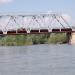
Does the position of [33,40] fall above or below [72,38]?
below

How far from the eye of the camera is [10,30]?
11769 cm

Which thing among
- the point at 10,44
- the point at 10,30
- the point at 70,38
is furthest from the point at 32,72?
the point at 10,44

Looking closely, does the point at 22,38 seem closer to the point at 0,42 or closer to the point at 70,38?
the point at 0,42

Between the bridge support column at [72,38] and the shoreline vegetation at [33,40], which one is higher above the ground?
the bridge support column at [72,38]

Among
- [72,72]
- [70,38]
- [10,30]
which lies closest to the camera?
[72,72]

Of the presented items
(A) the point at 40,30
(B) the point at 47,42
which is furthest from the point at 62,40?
(A) the point at 40,30

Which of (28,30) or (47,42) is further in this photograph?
(47,42)

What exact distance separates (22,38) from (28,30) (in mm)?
34420

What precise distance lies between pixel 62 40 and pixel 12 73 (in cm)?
11553

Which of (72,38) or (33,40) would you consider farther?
(33,40)

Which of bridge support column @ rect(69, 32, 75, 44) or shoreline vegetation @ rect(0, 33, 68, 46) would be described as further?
shoreline vegetation @ rect(0, 33, 68, 46)

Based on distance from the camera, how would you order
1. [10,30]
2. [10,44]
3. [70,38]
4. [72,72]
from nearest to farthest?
[72,72], [10,30], [70,38], [10,44]

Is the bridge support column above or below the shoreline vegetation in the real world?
above

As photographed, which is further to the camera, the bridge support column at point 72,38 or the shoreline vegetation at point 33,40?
the shoreline vegetation at point 33,40
